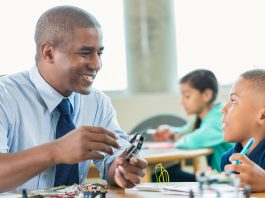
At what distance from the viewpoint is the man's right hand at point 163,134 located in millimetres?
4602

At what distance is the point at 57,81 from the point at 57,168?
1.23 ft

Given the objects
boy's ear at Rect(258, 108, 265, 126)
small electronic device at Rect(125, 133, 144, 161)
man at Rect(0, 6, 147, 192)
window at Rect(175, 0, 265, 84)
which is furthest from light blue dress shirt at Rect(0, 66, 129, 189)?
window at Rect(175, 0, 265, 84)

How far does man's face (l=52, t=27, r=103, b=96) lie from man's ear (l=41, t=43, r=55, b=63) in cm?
2

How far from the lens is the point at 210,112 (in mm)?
4535

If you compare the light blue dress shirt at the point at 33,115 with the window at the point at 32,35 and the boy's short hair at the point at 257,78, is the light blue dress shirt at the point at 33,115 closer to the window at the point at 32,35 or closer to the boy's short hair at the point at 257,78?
the boy's short hair at the point at 257,78

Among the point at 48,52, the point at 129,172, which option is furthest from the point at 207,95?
the point at 129,172

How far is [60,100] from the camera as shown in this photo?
234cm

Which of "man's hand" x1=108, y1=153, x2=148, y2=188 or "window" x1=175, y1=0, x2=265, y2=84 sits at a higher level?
"window" x1=175, y1=0, x2=265, y2=84

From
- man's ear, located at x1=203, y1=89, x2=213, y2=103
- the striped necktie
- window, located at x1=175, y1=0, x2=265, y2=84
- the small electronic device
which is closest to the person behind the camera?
the small electronic device

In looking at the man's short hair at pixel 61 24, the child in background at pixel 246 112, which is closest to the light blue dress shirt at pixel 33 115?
the man's short hair at pixel 61 24

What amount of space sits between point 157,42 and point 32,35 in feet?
3.82

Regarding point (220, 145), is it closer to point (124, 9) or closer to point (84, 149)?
point (124, 9)

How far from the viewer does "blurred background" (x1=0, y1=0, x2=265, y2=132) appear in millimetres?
5637

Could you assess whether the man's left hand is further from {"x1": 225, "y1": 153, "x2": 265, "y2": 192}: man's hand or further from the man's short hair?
the man's short hair
